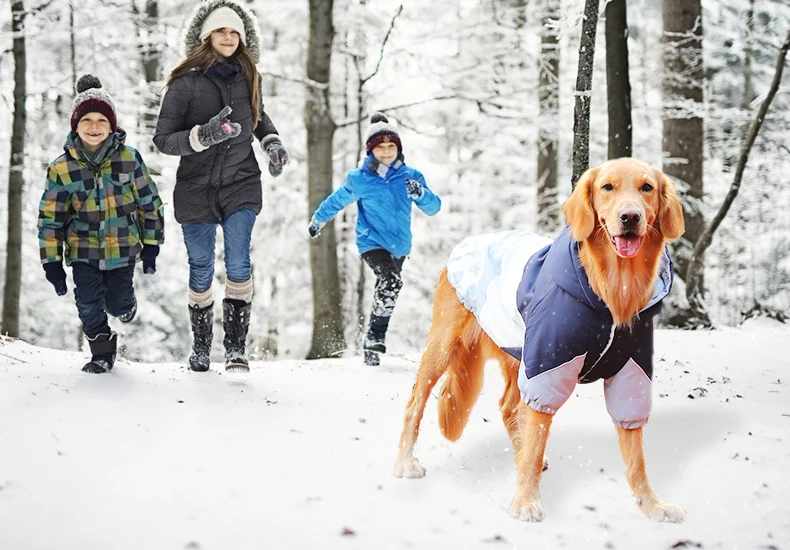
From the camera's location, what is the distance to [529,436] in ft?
9.48

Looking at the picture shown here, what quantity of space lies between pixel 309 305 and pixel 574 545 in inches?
442

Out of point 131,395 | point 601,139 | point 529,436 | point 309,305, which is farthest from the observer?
point 309,305

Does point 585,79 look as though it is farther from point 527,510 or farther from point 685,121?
point 685,121

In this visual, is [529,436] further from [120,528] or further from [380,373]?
[380,373]

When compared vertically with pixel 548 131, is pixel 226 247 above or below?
below

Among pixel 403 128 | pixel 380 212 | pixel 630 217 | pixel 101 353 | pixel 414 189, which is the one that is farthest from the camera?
pixel 403 128

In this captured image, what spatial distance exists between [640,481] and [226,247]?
289 cm

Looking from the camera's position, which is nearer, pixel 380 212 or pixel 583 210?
pixel 583 210

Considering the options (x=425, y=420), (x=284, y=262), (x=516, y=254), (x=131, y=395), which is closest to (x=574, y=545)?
(x=516, y=254)

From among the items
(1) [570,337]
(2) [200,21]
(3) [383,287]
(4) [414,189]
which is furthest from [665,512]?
(2) [200,21]

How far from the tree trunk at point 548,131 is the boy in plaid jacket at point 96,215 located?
7199 millimetres

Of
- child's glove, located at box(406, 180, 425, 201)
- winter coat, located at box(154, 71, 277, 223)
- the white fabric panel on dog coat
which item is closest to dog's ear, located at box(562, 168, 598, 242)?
the white fabric panel on dog coat

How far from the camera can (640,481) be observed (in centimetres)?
288

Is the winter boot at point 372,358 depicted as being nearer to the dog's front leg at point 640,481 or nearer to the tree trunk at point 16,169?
the dog's front leg at point 640,481
